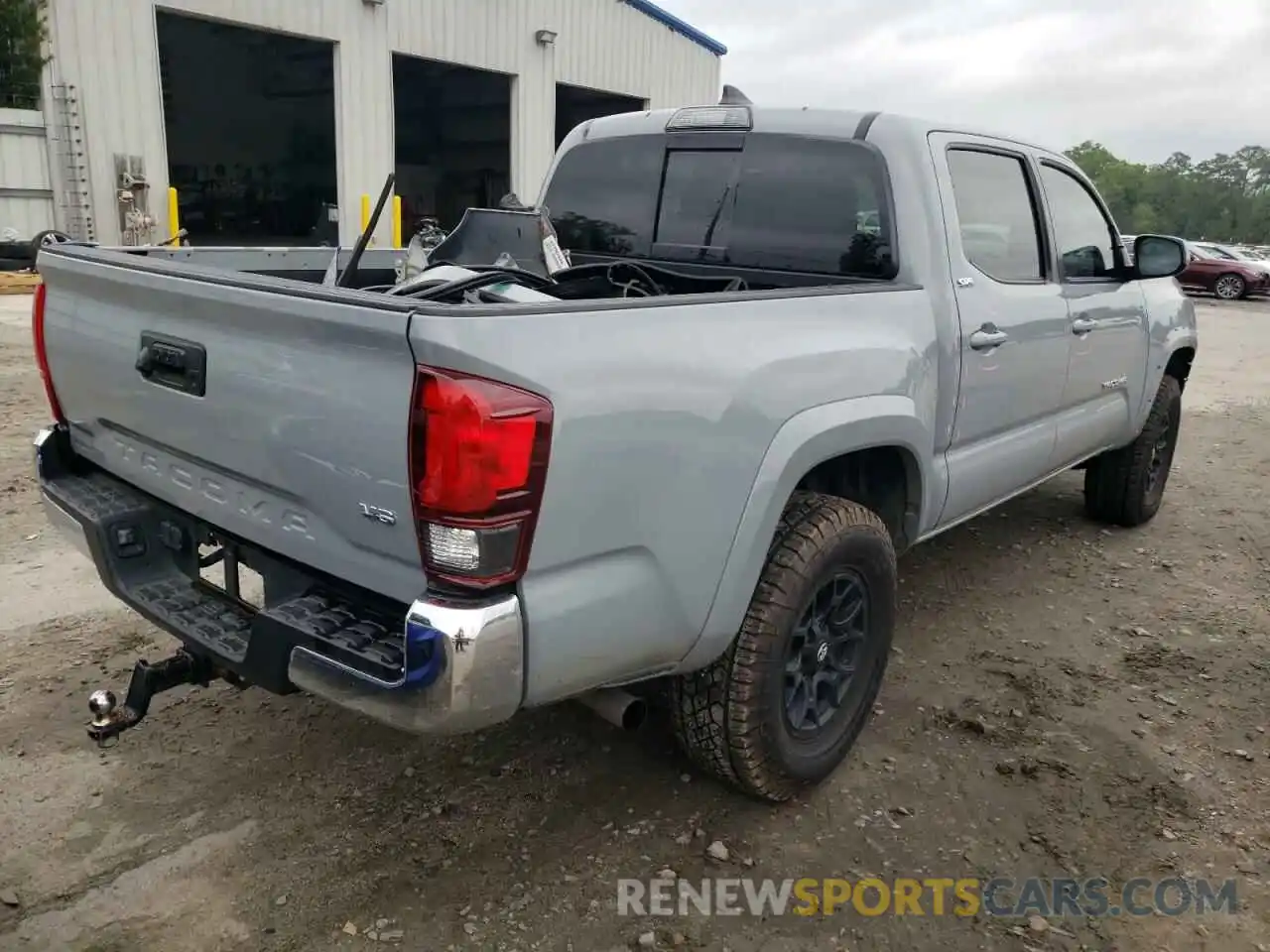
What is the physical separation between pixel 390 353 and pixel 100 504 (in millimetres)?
1361

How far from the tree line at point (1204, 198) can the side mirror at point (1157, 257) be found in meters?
51.7

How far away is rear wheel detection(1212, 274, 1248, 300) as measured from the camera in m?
24.1

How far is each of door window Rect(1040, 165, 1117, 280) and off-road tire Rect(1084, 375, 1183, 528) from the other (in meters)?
0.98

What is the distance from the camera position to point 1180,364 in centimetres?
562

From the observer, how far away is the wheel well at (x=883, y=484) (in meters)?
3.18

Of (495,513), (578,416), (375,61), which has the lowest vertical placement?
(495,513)

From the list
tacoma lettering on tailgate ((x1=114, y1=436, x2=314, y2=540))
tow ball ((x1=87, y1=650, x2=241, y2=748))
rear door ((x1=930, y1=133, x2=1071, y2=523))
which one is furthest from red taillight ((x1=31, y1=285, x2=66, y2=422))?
rear door ((x1=930, y1=133, x2=1071, y2=523))

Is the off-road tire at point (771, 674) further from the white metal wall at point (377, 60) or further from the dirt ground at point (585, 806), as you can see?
the white metal wall at point (377, 60)

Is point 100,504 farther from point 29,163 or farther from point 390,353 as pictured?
point 29,163

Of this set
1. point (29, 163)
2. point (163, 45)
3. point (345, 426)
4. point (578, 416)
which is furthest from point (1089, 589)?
point (163, 45)

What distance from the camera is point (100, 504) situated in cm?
282

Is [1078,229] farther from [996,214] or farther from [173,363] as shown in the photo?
[173,363]

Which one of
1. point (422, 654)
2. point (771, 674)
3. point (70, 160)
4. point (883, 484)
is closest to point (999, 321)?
point (883, 484)

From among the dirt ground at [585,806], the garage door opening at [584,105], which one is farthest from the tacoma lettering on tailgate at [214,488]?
the garage door opening at [584,105]
